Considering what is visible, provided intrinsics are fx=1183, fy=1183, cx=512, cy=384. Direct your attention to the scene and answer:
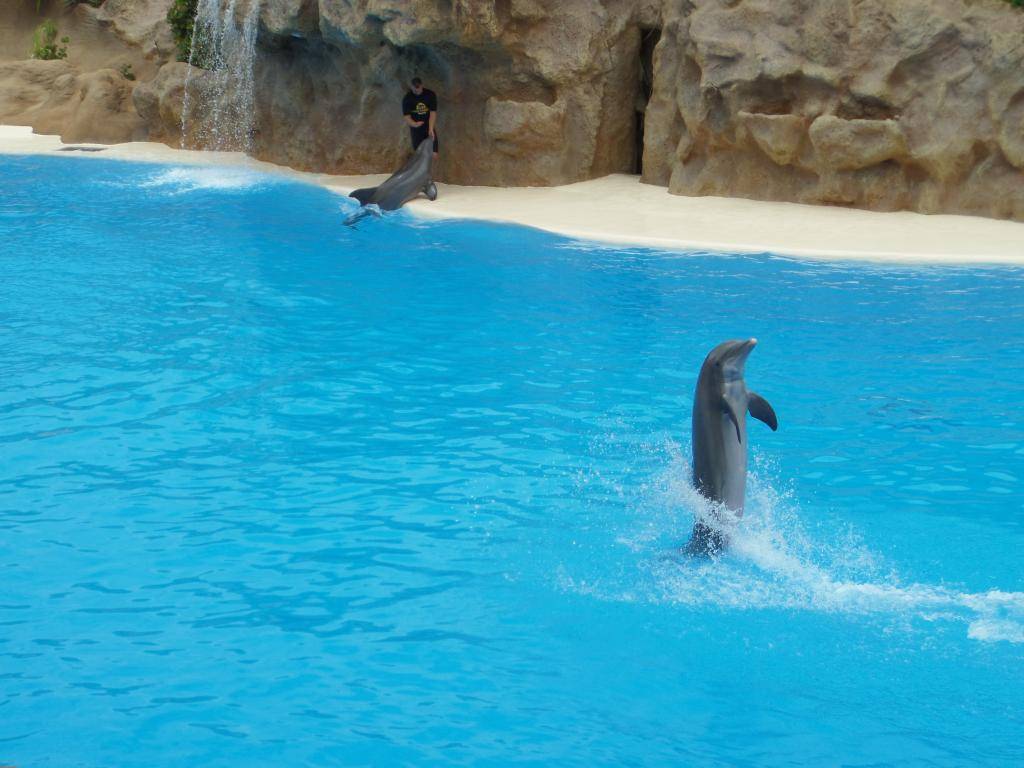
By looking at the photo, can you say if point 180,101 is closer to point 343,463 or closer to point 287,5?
point 287,5

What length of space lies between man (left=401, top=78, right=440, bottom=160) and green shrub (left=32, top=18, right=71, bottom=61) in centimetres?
1106

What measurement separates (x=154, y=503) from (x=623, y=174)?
1022 cm

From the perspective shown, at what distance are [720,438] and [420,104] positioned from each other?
10060 mm

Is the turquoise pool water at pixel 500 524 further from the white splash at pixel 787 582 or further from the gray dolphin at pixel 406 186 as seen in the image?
the gray dolphin at pixel 406 186

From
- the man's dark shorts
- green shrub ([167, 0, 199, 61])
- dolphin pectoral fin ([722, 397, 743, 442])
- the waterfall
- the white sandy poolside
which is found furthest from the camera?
green shrub ([167, 0, 199, 61])

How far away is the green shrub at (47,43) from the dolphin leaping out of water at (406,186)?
1114 cm

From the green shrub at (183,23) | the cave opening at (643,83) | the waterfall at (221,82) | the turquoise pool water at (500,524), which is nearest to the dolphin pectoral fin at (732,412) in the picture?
the turquoise pool water at (500,524)

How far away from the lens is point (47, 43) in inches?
885

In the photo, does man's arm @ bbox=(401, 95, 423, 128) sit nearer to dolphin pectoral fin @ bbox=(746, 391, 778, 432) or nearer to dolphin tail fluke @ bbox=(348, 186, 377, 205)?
dolphin tail fluke @ bbox=(348, 186, 377, 205)

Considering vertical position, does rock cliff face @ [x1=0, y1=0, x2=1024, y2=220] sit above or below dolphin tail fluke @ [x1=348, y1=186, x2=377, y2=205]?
above

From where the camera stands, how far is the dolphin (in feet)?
16.4

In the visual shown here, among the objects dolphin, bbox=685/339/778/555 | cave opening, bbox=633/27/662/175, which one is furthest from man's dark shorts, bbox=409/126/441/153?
dolphin, bbox=685/339/778/555

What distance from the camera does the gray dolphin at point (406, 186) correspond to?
13.3m

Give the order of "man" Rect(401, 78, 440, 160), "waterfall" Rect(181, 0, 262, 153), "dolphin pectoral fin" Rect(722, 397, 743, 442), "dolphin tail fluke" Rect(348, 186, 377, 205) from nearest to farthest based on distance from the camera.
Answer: "dolphin pectoral fin" Rect(722, 397, 743, 442), "dolphin tail fluke" Rect(348, 186, 377, 205), "man" Rect(401, 78, 440, 160), "waterfall" Rect(181, 0, 262, 153)
